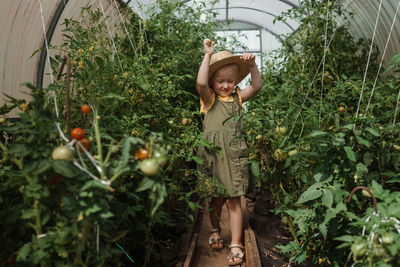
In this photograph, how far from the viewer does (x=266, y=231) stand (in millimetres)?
2504

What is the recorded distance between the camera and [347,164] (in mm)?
1344

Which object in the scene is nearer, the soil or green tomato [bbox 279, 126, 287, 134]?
green tomato [bbox 279, 126, 287, 134]

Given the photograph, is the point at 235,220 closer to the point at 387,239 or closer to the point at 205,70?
the point at 205,70

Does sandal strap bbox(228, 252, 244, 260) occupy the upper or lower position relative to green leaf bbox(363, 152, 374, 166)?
lower

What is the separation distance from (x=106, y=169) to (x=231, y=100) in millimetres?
1369

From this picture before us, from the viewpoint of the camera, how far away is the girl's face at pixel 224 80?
2148 mm

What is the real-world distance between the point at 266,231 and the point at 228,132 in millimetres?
903

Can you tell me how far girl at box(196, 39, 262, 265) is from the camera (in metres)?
2.08

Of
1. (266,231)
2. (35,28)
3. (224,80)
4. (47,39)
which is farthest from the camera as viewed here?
(47,39)

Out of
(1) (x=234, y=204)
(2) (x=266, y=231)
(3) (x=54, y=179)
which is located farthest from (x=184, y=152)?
(3) (x=54, y=179)

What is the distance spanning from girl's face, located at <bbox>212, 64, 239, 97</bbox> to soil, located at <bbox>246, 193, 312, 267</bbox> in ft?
2.69

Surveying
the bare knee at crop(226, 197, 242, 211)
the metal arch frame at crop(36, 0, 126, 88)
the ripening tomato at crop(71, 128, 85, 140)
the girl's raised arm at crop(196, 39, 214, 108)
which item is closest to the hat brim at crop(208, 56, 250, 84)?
the girl's raised arm at crop(196, 39, 214, 108)

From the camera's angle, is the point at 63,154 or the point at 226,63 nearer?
the point at 63,154

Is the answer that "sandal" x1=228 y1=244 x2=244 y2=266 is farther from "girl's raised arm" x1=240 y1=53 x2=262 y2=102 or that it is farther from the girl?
"girl's raised arm" x1=240 y1=53 x2=262 y2=102
